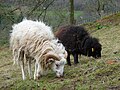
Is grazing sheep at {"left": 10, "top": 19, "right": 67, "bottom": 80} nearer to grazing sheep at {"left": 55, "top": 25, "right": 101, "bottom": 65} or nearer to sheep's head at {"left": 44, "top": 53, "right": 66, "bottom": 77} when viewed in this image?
sheep's head at {"left": 44, "top": 53, "right": 66, "bottom": 77}

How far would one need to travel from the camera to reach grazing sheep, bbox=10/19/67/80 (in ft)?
30.0

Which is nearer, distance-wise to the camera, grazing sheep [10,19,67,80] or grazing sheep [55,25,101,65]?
grazing sheep [10,19,67,80]

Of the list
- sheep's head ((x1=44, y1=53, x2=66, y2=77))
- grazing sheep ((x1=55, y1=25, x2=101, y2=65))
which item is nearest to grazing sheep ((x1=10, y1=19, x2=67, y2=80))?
sheep's head ((x1=44, y1=53, x2=66, y2=77))

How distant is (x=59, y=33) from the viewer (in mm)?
11383

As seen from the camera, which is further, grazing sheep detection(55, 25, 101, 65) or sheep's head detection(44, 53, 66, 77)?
grazing sheep detection(55, 25, 101, 65)

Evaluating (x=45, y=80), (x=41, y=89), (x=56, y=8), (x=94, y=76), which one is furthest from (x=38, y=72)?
(x=56, y=8)

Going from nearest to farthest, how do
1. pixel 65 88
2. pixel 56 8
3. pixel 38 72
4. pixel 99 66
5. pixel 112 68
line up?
pixel 65 88 < pixel 112 68 < pixel 99 66 < pixel 38 72 < pixel 56 8

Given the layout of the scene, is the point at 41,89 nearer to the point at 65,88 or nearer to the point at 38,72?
the point at 65,88

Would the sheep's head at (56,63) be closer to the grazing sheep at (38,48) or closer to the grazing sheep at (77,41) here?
the grazing sheep at (38,48)

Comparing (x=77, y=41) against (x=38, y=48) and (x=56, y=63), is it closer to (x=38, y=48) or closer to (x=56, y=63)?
(x=38, y=48)

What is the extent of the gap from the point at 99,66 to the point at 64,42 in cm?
258

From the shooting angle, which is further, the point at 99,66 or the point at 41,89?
the point at 99,66

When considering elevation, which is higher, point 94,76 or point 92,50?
point 92,50

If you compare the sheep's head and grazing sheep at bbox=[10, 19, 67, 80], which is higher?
grazing sheep at bbox=[10, 19, 67, 80]
